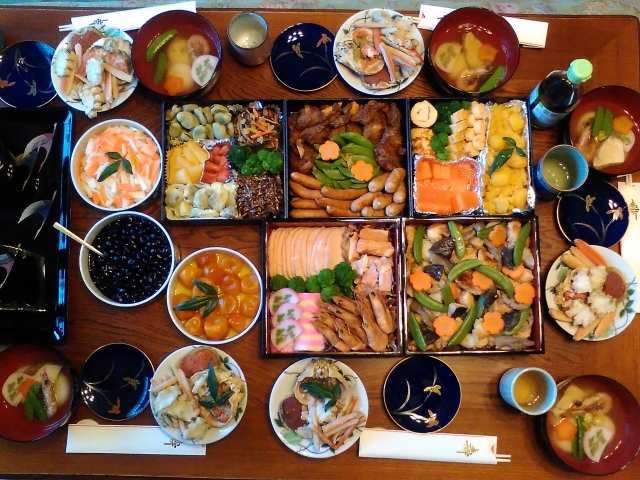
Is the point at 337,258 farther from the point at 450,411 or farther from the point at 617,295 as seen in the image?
the point at 617,295

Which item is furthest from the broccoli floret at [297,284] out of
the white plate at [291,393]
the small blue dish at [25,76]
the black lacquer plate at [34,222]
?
the small blue dish at [25,76]

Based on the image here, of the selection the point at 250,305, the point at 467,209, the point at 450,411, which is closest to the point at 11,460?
the point at 250,305

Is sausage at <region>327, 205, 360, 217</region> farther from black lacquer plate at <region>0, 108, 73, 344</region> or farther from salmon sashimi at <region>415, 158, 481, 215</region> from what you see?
black lacquer plate at <region>0, 108, 73, 344</region>

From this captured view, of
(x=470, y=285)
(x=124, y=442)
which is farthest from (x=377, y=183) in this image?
(x=124, y=442)

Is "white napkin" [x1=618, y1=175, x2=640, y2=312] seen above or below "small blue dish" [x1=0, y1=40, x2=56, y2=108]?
below

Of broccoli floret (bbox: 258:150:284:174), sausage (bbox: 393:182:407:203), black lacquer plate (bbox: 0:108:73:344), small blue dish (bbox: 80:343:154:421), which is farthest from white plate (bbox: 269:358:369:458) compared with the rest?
black lacquer plate (bbox: 0:108:73:344)

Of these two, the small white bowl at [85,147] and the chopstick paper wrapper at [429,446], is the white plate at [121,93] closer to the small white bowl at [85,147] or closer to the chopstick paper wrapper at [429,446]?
the small white bowl at [85,147]

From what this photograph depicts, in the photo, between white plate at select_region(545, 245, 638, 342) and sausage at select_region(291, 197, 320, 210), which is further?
sausage at select_region(291, 197, 320, 210)

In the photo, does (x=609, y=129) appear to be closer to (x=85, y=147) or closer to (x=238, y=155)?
(x=238, y=155)
